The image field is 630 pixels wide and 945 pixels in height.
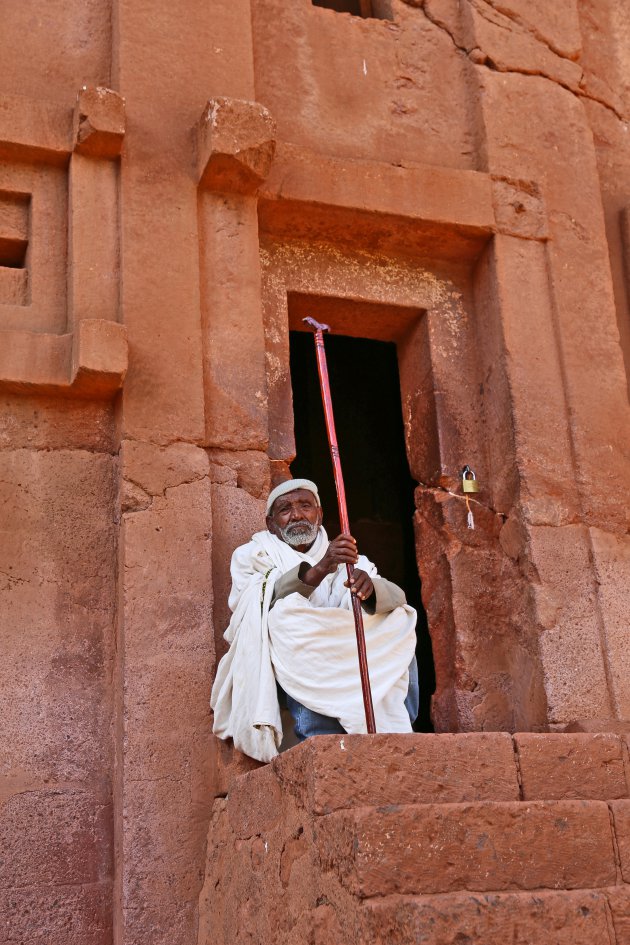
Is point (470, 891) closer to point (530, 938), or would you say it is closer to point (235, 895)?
point (530, 938)

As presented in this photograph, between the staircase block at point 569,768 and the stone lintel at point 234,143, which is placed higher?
the stone lintel at point 234,143

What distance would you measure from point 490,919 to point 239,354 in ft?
10.1

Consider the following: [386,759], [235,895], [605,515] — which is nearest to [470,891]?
[386,759]

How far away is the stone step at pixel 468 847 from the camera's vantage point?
10.7 ft

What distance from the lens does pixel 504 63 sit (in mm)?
6609

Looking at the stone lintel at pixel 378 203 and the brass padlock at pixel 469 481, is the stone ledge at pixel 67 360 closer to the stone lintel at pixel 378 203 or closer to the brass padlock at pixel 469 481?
the stone lintel at pixel 378 203

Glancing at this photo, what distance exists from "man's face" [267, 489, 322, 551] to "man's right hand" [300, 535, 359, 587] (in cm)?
54

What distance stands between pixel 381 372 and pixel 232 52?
10.2ft

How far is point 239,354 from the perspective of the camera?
5535 mm

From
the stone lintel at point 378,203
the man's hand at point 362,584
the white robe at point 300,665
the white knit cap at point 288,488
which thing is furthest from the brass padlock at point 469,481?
the man's hand at point 362,584

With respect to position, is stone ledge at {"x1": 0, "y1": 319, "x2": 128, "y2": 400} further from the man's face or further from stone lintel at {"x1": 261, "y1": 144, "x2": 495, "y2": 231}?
stone lintel at {"x1": 261, "y1": 144, "x2": 495, "y2": 231}

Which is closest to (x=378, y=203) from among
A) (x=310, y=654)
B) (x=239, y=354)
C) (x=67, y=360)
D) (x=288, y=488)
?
(x=239, y=354)

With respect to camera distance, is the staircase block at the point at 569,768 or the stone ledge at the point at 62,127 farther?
the stone ledge at the point at 62,127

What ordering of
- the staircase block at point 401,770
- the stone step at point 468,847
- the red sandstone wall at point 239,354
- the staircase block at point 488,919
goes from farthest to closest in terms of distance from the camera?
1. the red sandstone wall at point 239,354
2. the staircase block at point 401,770
3. the stone step at point 468,847
4. the staircase block at point 488,919
